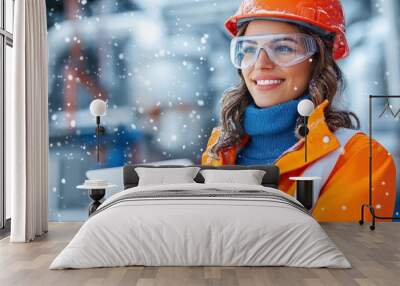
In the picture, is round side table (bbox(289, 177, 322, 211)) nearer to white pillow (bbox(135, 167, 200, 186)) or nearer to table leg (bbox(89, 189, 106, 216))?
white pillow (bbox(135, 167, 200, 186))

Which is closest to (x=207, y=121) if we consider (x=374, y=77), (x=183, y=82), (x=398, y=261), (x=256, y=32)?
(x=183, y=82)

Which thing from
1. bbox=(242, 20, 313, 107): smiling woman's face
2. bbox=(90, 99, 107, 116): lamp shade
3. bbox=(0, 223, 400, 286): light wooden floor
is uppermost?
bbox=(242, 20, 313, 107): smiling woman's face

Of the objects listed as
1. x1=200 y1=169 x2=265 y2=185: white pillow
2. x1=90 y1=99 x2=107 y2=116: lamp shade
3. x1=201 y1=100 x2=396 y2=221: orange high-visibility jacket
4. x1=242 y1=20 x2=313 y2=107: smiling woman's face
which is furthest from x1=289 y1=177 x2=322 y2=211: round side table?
x1=90 y1=99 x2=107 y2=116: lamp shade

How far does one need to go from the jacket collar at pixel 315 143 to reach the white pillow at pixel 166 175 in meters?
1.22

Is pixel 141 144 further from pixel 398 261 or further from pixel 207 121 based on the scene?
pixel 398 261

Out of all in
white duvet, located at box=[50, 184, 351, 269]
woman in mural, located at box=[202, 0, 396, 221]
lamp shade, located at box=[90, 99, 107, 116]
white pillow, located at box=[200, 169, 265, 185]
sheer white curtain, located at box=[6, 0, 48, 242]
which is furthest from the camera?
woman in mural, located at box=[202, 0, 396, 221]

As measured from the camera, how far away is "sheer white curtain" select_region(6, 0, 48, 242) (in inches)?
227

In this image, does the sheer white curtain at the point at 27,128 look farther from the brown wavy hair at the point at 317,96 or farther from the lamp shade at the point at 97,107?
the brown wavy hair at the point at 317,96

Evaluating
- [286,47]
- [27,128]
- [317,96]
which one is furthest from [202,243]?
[286,47]

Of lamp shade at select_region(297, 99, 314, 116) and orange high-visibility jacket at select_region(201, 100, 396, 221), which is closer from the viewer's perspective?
Result: lamp shade at select_region(297, 99, 314, 116)

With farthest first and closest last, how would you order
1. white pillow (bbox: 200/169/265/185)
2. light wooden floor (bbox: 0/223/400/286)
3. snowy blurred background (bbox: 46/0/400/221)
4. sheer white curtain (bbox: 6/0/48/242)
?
snowy blurred background (bbox: 46/0/400/221) < white pillow (bbox: 200/169/265/185) < sheer white curtain (bbox: 6/0/48/242) < light wooden floor (bbox: 0/223/400/286)

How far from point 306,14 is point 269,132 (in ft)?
4.95

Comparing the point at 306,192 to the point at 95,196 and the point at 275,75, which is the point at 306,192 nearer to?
the point at 275,75

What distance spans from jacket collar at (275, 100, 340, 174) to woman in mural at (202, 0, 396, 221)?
1cm
